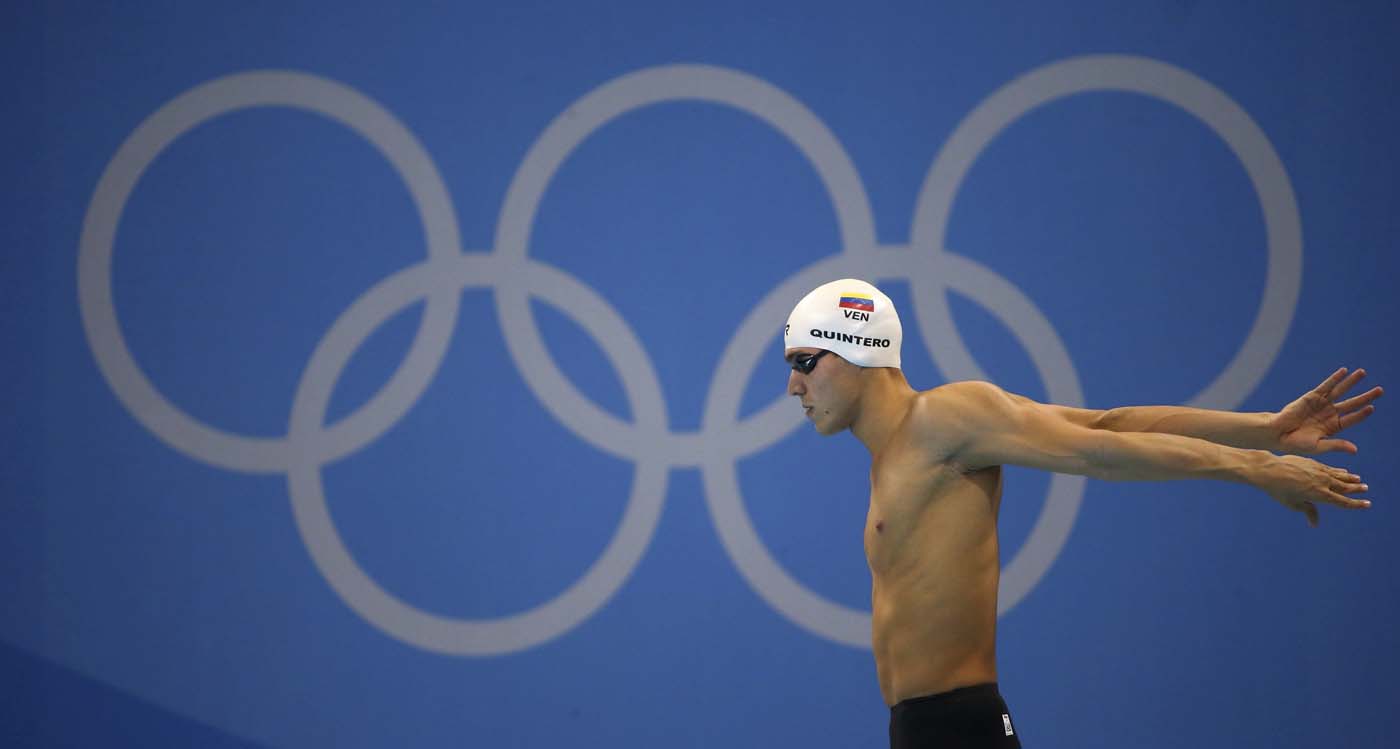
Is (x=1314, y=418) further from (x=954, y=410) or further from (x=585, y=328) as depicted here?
(x=585, y=328)

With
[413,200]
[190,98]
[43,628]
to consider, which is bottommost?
[43,628]

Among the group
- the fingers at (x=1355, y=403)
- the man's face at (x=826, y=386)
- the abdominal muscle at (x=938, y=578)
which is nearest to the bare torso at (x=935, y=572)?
the abdominal muscle at (x=938, y=578)

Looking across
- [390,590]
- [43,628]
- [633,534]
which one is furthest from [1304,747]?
[43,628]

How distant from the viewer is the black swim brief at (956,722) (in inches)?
183

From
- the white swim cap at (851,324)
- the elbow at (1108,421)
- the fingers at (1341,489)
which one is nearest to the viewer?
the fingers at (1341,489)

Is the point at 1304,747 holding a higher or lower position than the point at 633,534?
lower

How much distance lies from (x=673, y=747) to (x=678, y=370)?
2221mm

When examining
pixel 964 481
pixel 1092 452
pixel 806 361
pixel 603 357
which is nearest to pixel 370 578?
pixel 603 357

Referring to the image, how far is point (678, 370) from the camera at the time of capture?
7.60 metres

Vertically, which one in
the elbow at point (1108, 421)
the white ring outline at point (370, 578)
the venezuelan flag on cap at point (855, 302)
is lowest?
the elbow at point (1108, 421)

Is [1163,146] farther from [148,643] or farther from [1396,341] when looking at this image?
[148,643]

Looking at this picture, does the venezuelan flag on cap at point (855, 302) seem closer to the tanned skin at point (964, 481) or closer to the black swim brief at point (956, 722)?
the tanned skin at point (964, 481)

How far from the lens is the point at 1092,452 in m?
4.48

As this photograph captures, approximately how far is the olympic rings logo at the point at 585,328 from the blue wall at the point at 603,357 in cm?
2
